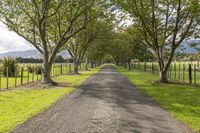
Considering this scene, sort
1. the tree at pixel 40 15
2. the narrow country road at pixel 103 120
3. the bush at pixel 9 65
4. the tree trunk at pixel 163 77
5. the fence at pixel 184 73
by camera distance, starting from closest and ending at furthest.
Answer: the narrow country road at pixel 103 120, the tree at pixel 40 15, the fence at pixel 184 73, the tree trunk at pixel 163 77, the bush at pixel 9 65

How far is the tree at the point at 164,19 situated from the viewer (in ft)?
93.6

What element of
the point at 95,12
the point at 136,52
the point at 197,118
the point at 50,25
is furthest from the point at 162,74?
the point at 136,52

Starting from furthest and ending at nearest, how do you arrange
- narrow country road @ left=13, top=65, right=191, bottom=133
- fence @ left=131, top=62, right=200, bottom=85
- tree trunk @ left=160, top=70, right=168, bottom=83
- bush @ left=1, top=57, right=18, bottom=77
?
1. bush @ left=1, top=57, right=18, bottom=77
2. tree trunk @ left=160, top=70, right=168, bottom=83
3. fence @ left=131, top=62, right=200, bottom=85
4. narrow country road @ left=13, top=65, right=191, bottom=133

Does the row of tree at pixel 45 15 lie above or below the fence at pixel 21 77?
above

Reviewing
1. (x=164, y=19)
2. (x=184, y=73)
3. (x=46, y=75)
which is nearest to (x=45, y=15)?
(x=46, y=75)

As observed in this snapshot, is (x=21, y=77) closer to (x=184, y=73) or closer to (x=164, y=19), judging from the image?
(x=164, y=19)

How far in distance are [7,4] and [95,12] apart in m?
7.36

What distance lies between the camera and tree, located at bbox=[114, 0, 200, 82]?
2853 centimetres

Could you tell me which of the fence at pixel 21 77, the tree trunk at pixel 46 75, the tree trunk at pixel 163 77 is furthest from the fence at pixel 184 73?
the fence at pixel 21 77

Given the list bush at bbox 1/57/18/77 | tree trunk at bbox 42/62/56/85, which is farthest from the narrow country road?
bush at bbox 1/57/18/77

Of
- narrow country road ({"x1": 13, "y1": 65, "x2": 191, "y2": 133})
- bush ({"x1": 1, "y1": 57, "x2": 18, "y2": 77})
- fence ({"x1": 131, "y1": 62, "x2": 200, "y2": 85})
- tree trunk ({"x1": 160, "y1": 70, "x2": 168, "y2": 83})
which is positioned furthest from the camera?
bush ({"x1": 1, "y1": 57, "x2": 18, "y2": 77})

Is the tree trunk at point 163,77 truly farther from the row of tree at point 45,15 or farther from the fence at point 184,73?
the row of tree at point 45,15

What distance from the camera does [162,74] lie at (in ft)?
97.9

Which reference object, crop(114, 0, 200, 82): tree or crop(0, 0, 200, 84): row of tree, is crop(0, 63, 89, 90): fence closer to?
crop(0, 0, 200, 84): row of tree
